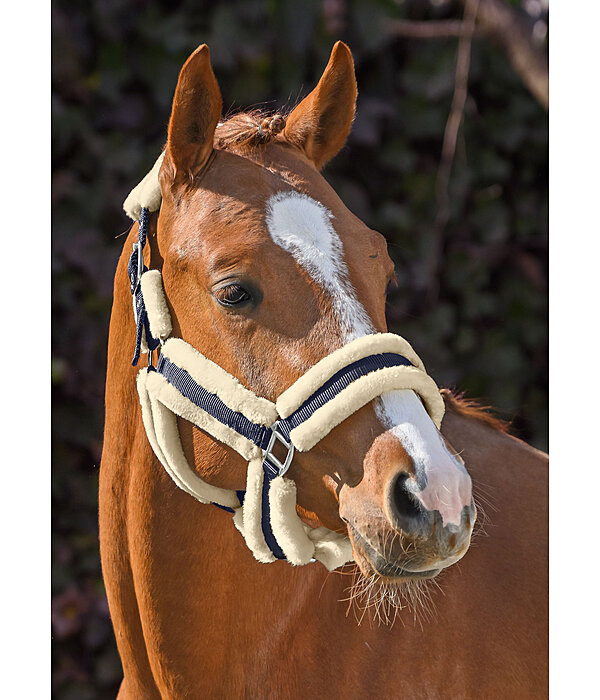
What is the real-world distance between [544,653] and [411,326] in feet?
3.40

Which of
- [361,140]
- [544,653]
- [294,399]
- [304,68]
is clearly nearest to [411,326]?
[361,140]

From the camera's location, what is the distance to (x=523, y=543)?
149cm

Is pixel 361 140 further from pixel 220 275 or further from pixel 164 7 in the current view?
pixel 220 275

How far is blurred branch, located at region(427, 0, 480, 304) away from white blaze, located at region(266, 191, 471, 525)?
3.09 feet

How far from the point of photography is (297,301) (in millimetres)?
1119

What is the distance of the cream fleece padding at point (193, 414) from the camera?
1.16m

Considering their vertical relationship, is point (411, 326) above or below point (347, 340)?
below

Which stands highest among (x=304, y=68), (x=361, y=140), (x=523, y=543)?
(x=304, y=68)

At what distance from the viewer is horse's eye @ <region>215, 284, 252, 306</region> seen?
114cm

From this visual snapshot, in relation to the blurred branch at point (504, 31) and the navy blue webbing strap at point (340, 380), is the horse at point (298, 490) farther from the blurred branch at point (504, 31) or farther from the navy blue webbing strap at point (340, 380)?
the blurred branch at point (504, 31)

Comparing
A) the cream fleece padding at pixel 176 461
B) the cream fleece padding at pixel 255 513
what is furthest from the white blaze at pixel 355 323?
the cream fleece padding at pixel 176 461

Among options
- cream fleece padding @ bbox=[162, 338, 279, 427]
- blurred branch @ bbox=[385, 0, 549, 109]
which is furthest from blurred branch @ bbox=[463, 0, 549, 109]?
cream fleece padding @ bbox=[162, 338, 279, 427]

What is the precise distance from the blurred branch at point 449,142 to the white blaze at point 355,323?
3.09ft
